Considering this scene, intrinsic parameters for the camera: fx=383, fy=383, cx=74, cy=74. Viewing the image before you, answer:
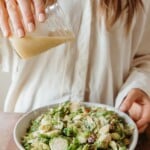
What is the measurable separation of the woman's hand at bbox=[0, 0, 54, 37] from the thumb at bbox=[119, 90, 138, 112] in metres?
0.23

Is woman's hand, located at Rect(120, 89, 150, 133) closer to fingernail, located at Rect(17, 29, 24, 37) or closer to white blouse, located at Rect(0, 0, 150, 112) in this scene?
white blouse, located at Rect(0, 0, 150, 112)

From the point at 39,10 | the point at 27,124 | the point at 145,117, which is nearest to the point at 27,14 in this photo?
the point at 39,10

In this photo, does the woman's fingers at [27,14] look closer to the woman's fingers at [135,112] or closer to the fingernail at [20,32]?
the fingernail at [20,32]

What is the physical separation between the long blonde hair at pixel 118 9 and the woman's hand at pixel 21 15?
0.22 m

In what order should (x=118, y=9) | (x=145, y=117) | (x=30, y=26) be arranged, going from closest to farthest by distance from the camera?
(x=30, y=26), (x=145, y=117), (x=118, y=9)

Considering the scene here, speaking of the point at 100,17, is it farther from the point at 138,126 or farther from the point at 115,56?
the point at 138,126

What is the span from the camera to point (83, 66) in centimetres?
84

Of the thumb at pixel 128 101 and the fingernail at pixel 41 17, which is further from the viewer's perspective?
the thumb at pixel 128 101

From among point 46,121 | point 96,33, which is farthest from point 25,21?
point 96,33

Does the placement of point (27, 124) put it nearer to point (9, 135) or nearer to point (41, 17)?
point (9, 135)

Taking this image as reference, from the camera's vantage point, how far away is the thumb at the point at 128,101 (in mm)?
717

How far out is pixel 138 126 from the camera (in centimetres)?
69

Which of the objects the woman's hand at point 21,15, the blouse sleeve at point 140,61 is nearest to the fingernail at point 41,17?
the woman's hand at point 21,15

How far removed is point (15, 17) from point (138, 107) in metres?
0.29
